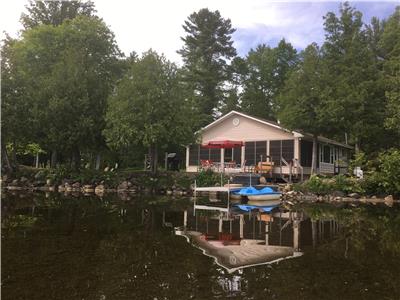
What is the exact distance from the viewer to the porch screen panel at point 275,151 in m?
30.2

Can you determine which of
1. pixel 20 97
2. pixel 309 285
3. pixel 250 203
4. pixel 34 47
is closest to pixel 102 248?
pixel 309 285

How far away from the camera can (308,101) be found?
27.9 m

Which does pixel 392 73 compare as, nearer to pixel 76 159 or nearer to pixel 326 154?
pixel 326 154

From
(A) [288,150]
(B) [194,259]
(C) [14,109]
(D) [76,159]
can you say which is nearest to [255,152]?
(A) [288,150]

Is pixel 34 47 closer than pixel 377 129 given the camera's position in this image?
No

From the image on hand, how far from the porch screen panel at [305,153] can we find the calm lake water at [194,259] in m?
16.5

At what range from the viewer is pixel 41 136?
1222 inches

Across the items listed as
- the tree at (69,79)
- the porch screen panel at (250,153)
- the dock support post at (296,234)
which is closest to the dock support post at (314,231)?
the dock support post at (296,234)

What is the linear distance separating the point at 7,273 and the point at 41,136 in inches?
1053

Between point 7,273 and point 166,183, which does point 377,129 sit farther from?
point 7,273

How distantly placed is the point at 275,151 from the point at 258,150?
141 centimetres

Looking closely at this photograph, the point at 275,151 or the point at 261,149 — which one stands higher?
the point at 261,149

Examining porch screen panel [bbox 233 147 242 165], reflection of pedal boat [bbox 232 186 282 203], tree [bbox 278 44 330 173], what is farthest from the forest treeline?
reflection of pedal boat [bbox 232 186 282 203]

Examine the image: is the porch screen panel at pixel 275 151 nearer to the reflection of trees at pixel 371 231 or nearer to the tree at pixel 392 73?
the tree at pixel 392 73
